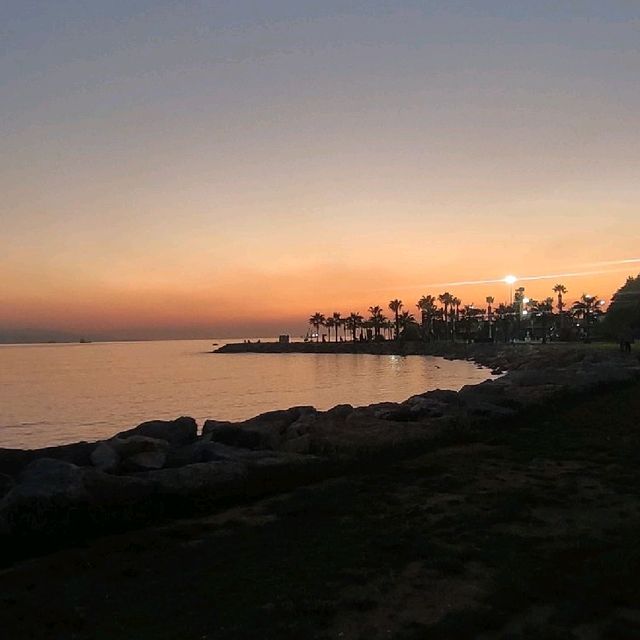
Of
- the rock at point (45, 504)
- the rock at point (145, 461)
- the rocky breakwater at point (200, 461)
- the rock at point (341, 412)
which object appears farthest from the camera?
the rock at point (341, 412)

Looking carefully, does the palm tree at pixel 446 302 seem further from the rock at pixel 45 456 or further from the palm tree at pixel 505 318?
the rock at pixel 45 456

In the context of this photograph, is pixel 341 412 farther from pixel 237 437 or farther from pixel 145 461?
pixel 145 461

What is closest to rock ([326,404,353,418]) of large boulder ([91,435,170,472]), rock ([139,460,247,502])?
large boulder ([91,435,170,472])

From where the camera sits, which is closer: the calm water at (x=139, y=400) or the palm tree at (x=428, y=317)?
the calm water at (x=139, y=400)

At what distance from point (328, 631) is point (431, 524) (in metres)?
3.03

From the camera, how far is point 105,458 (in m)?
12.4

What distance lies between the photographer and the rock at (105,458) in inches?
466

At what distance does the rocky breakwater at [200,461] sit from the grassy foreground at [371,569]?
0.73 metres

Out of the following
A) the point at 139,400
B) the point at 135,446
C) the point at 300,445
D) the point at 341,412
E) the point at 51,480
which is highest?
the point at 51,480

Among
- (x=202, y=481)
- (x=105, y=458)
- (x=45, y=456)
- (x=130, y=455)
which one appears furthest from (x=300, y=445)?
(x=45, y=456)

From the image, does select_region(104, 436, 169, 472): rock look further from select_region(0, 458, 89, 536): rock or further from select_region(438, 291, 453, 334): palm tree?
select_region(438, 291, 453, 334): palm tree

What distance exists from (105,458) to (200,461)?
1.91 meters

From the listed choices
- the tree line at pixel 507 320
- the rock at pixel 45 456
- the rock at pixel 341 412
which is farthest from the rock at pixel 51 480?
the tree line at pixel 507 320

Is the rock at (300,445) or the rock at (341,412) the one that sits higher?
the rock at (341,412)
